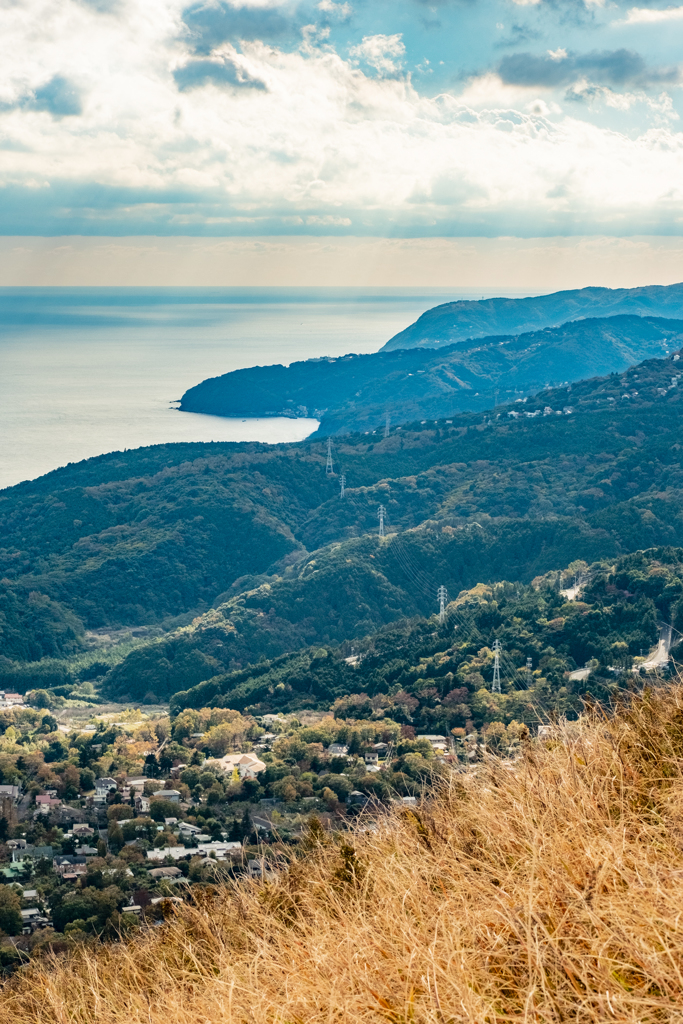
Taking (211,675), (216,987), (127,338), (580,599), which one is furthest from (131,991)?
(127,338)

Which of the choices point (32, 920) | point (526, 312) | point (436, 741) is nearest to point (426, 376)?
point (526, 312)

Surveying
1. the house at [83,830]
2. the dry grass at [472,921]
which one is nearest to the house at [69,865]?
the house at [83,830]

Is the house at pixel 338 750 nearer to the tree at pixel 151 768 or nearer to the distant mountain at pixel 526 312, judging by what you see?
the tree at pixel 151 768

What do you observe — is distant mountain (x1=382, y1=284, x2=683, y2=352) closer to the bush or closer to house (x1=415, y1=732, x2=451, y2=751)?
house (x1=415, y1=732, x2=451, y2=751)

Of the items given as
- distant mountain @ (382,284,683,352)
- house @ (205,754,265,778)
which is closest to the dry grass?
house @ (205,754,265,778)

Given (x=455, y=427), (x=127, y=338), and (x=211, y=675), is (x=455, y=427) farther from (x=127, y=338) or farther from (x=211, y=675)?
(x=127, y=338)

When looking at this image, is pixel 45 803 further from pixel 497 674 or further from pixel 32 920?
pixel 497 674
